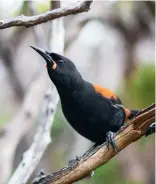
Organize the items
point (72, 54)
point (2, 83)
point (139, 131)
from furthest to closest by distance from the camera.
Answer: point (72, 54)
point (2, 83)
point (139, 131)

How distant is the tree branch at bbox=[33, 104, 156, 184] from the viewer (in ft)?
7.84

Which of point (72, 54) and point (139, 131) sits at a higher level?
point (139, 131)

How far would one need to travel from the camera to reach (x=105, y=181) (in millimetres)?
5098

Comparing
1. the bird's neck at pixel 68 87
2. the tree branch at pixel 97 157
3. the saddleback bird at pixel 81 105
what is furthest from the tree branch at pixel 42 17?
the bird's neck at pixel 68 87

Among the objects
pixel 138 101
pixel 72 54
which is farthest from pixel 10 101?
pixel 138 101

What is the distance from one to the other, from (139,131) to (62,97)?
3.00 feet

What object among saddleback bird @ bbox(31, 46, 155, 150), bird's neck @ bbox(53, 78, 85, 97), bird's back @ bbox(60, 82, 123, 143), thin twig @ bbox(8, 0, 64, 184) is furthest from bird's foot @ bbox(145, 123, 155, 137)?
thin twig @ bbox(8, 0, 64, 184)

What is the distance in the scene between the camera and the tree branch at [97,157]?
2391 millimetres

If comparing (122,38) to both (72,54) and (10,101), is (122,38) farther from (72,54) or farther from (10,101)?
(10,101)

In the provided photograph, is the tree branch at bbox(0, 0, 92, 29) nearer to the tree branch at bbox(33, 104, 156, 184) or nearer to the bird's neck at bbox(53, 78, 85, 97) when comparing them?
the tree branch at bbox(33, 104, 156, 184)

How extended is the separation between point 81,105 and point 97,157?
633mm

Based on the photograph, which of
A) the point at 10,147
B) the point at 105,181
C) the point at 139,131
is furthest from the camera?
the point at 105,181

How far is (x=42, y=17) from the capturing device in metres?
2.37

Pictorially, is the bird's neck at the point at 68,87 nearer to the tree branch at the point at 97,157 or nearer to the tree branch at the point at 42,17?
the tree branch at the point at 97,157
